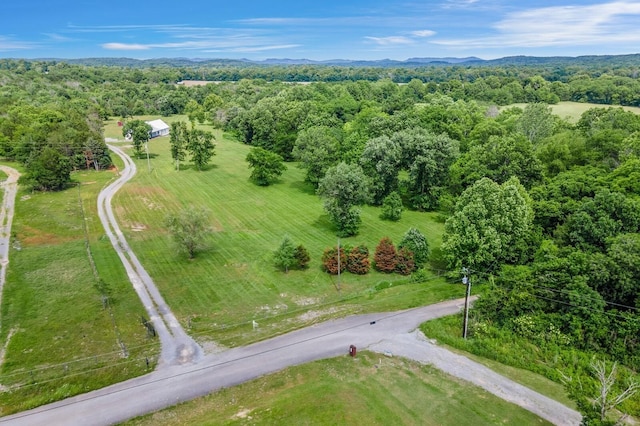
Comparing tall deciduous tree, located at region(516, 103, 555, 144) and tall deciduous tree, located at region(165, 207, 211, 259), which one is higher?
tall deciduous tree, located at region(516, 103, 555, 144)

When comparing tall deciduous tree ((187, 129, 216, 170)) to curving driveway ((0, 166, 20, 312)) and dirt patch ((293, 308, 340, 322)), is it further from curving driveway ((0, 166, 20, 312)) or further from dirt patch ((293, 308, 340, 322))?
dirt patch ((293, 308, 340, 322))

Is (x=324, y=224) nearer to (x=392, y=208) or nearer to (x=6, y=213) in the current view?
(x=392, y=208)

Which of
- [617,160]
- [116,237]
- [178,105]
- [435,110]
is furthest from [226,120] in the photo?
[617,160]

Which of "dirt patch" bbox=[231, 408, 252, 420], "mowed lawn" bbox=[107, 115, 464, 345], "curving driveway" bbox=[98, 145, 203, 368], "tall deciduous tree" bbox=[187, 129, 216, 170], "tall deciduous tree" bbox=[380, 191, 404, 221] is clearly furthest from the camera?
"tall deciduous tree" bbox=[187, 129, 216, 170]

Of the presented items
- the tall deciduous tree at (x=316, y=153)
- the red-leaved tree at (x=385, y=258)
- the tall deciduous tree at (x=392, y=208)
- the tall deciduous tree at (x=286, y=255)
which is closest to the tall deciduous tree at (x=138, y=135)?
the tall deciduous tree at (x=316, y=153)

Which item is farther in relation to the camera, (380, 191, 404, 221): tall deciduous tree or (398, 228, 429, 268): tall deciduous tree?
(380, 191, 404, 221): tall deciduous tree

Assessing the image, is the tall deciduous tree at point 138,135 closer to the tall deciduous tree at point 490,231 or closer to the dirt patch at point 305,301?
the dirt patch at point 305,301

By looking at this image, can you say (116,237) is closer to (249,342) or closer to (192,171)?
(249,342)

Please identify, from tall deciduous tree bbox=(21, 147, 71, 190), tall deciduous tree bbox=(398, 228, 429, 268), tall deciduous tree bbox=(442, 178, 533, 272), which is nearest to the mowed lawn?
tall deciduous tree bbox=(398, 228, 429, 268)
